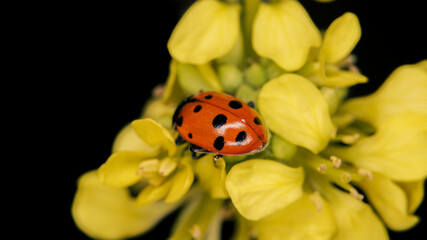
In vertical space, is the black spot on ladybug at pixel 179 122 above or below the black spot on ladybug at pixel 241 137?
above

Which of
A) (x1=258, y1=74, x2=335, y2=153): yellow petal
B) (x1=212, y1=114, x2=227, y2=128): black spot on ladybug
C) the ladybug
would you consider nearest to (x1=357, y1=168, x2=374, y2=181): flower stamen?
(x1=258, y1=74, x2=335, y2=153): yellow petal

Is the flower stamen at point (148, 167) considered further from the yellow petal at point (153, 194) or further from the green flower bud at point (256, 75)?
the green flower bud at point (256, 75)

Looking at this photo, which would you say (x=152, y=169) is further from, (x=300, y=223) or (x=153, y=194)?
A: (x=300, y=223)

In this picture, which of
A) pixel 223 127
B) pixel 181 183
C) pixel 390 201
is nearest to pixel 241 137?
pixel 223 127

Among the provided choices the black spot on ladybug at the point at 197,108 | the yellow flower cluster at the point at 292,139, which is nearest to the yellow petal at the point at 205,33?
the yellow flower cluster at the point at 292,139

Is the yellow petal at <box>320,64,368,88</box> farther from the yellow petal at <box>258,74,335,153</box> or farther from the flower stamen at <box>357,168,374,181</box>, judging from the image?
the flower stamen at <box>357,168,374,181</box>

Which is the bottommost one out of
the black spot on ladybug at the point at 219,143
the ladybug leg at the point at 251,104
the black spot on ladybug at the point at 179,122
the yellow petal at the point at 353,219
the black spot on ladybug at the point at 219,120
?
the yellow petal at the point at 353,219

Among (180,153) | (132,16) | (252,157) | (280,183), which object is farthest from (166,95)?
(132,16)
